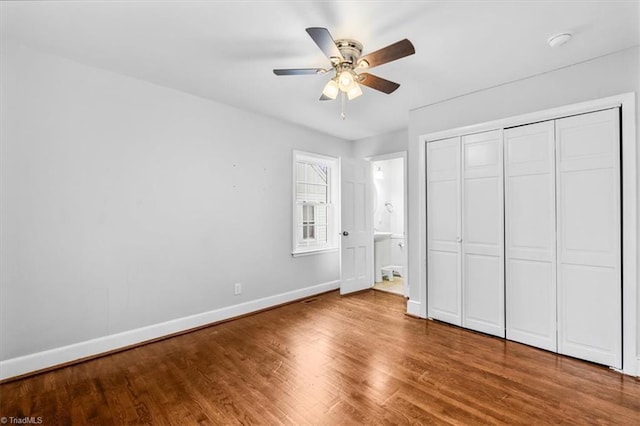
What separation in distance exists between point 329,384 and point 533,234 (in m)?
2.37

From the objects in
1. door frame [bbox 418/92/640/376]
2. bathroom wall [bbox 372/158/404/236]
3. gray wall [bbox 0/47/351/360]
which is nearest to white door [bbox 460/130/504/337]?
door frame [bbox 418/92/640/376]

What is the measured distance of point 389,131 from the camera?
4734 millimetres

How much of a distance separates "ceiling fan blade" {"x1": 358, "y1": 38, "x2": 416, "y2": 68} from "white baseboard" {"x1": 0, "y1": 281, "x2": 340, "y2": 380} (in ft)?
10.2

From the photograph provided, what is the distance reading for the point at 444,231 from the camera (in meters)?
3.42

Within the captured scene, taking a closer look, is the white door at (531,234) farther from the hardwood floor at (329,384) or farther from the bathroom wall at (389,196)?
the bathroom wall at (389,196)

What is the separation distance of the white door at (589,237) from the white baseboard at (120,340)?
3.23 metres

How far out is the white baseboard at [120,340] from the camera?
7.51 ft

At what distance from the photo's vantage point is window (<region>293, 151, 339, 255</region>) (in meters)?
4.49

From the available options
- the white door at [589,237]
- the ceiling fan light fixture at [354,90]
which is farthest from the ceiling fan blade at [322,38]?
the white door at [589,237]

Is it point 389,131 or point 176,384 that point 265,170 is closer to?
point 389,131

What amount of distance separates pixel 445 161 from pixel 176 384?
3.43 m

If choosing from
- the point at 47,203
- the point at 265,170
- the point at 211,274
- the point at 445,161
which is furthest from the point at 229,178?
the point at 445,161

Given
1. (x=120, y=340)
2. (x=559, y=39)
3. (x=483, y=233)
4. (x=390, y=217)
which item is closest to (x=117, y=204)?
(x=120, y=340)

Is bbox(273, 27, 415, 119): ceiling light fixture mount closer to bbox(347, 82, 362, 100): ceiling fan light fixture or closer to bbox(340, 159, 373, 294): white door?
bbox(347, 82, 362, 100): ceiling fan light fixture
